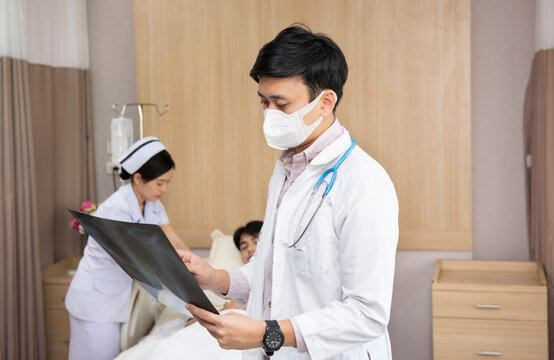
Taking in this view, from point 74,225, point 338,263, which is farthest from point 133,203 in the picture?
point 338,263

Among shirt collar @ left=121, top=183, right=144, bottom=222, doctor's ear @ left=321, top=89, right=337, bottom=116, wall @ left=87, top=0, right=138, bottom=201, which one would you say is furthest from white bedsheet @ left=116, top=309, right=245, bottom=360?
wall @ left=87, top=0, right=138, bottom=201

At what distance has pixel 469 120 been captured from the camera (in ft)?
10.0

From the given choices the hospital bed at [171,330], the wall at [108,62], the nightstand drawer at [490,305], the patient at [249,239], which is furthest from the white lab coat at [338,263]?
the wall at [108,62]

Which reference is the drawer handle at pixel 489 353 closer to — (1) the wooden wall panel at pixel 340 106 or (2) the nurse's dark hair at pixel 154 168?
(1) the wooden wall panel at pixel 340 106

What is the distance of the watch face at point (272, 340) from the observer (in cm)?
112

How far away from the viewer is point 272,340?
44.1 inches

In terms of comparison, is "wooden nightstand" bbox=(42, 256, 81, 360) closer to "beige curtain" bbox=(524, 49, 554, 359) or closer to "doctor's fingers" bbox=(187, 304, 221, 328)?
"doctor's fingers" bbox=(187, 304, 221, 328)

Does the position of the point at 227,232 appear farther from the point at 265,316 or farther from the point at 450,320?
the point at 265,316

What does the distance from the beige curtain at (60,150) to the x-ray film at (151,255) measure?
2374mm

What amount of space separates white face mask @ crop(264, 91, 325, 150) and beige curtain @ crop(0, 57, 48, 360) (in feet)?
7.08

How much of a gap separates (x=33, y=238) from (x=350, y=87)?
1.95 m

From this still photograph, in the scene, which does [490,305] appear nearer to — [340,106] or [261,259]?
[340,106]

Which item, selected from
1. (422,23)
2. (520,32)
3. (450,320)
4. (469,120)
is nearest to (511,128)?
(469,120)

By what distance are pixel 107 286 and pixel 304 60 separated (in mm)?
1745
